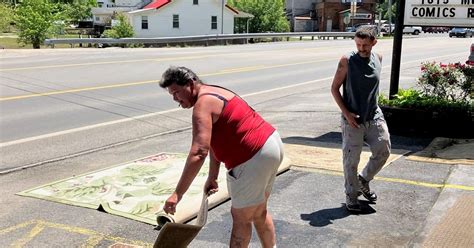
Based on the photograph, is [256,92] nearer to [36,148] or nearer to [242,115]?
[36,148]

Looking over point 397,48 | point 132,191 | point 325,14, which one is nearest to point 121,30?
point 325,14

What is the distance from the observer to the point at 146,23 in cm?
5188

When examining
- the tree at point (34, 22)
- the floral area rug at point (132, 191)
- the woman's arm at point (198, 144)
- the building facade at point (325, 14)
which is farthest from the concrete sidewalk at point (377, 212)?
the building facade at point (325, 14)

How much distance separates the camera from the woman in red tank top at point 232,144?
3.24 metres

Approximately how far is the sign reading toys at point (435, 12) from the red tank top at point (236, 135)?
6.70 metres

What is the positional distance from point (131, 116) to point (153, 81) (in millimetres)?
5184

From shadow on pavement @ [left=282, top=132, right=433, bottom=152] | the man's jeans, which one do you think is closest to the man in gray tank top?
the man's jeans

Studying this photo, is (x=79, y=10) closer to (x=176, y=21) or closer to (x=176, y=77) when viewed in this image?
(x=176, y=21)

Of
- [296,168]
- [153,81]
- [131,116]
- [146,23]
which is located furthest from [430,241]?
[146,23]

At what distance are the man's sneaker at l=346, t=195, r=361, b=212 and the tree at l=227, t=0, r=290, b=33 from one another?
59.0 meters

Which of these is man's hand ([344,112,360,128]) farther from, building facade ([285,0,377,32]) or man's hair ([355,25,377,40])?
building facade ([285,0,377,32])

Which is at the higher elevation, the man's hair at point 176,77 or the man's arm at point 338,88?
the man's hair at point 176,77

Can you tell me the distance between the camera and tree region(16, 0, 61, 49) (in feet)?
123

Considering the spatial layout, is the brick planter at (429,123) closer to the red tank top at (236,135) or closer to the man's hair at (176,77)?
the red tank top at (236,135)
